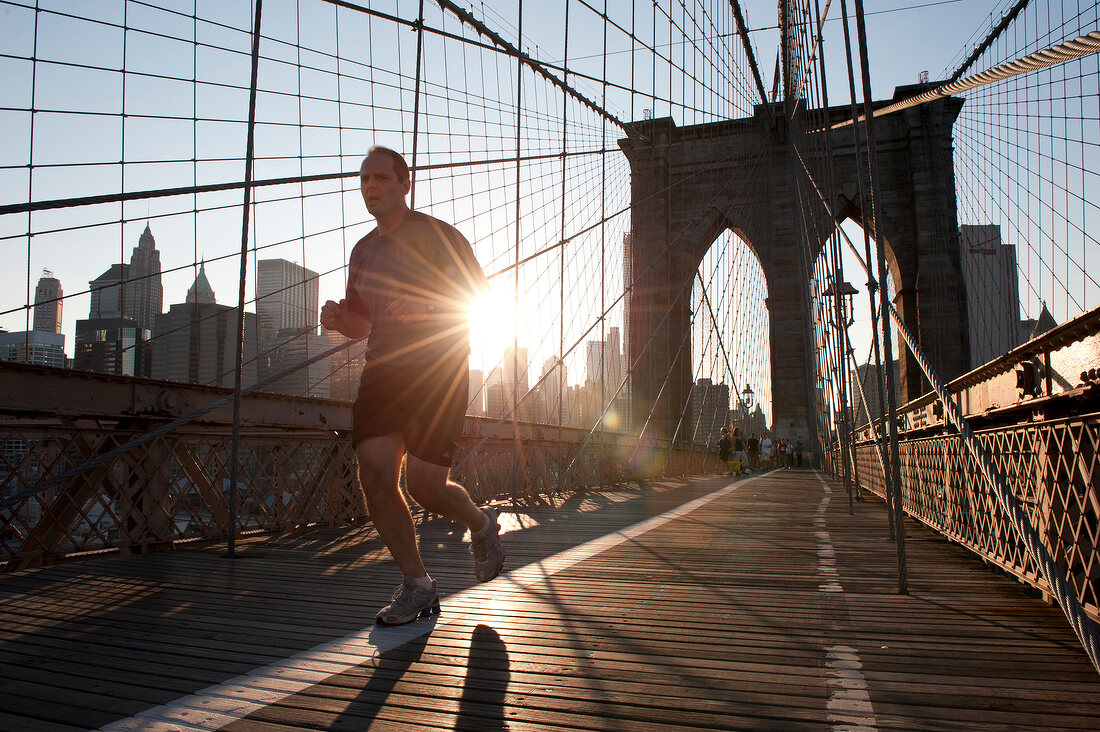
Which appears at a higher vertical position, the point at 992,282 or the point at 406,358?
the point at 992,282

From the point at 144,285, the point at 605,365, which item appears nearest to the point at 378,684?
the point at 144,285

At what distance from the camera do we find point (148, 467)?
10.5 ft

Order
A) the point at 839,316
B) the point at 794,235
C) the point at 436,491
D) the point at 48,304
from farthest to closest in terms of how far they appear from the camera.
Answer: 1. the point at 794,235
2. the point at 839,316
3. the point at 48,304
4. the point at 436,491

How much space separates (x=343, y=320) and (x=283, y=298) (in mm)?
3819

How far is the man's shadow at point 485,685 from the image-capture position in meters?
1.15

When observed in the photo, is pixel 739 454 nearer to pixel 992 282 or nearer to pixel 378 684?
pixel 378 684

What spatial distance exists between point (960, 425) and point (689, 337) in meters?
18.8

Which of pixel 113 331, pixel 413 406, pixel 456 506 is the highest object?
pixel 113 331

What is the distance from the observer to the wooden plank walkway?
1.18 m

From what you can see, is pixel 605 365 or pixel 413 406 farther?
pixel 605 365

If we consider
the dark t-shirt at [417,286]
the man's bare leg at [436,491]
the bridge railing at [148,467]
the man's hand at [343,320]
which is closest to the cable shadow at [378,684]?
the man's bare leg at [436,491]

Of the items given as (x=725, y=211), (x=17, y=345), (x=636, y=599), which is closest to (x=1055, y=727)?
(x=636, y=599)

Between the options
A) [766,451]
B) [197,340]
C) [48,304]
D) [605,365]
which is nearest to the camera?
[48,304]

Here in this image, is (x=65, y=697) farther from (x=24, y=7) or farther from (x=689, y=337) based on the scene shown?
(x=689, y=337)
